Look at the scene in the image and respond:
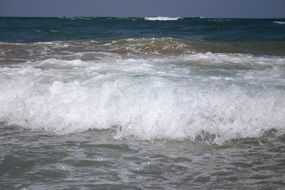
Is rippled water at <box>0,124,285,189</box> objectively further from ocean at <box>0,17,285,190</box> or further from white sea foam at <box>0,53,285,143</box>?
white sea foam at <box>0,53,285,143</box>

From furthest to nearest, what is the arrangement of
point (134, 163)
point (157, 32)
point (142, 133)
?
point (157, 32) → point (142, 133) → point (134, 163)

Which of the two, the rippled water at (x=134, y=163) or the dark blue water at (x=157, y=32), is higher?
the dark blue water at (x=157, y=32)

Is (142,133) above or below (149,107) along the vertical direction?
below

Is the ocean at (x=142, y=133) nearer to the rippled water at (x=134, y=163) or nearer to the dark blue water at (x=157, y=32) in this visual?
the rippled water at (x=134, y=163)

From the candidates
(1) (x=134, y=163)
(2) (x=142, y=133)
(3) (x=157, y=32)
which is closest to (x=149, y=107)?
(2) (x=142, y=133)

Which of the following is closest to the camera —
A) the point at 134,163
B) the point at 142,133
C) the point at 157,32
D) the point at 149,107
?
the point at 134,163

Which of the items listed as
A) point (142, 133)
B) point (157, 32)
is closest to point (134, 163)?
point (142, 133)

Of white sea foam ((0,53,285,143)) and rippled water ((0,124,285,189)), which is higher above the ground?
white sea foam ((0,53,285,143))

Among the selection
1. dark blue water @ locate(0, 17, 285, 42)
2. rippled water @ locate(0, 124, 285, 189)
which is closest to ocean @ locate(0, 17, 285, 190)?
rippled water @ locate(0, 124, 285, 189)

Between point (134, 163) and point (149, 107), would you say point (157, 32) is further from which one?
point (134, 163)

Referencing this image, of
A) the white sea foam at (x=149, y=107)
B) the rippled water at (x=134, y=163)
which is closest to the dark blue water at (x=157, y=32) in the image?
the white sea foam at (x=149, y=107)

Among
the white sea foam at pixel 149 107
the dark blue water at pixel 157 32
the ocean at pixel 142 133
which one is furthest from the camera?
the dark blue water at pixel 157 32

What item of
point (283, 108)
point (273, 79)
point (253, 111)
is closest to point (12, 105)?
point (253, 111)

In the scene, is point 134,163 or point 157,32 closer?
point 134,163
